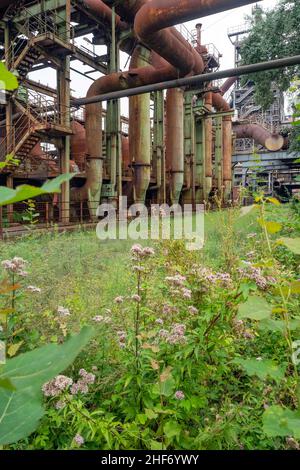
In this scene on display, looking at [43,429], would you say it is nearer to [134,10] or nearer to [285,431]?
[285,431]

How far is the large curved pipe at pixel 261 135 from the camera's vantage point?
22.3 m

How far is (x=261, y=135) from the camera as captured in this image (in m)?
23.6

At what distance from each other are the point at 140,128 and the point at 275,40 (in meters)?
5.51

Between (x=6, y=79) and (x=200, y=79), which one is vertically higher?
(x=200, y=79)

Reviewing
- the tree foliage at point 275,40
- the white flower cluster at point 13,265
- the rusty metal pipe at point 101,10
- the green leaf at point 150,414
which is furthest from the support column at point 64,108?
the green leaf at point 150,414

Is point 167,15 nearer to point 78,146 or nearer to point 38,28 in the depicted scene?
point 38,28

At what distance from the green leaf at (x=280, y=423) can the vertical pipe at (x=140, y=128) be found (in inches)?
450

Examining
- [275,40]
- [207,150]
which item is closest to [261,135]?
[207,150]

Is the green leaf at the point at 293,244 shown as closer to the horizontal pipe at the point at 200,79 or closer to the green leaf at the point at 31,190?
the green leaf at the point at 31,190

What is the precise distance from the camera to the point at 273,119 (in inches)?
1299

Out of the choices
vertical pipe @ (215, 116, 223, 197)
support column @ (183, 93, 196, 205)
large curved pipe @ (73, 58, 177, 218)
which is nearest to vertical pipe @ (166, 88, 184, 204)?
support column @ (183, 93, 196, 205)

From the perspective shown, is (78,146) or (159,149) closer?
(159,149)
